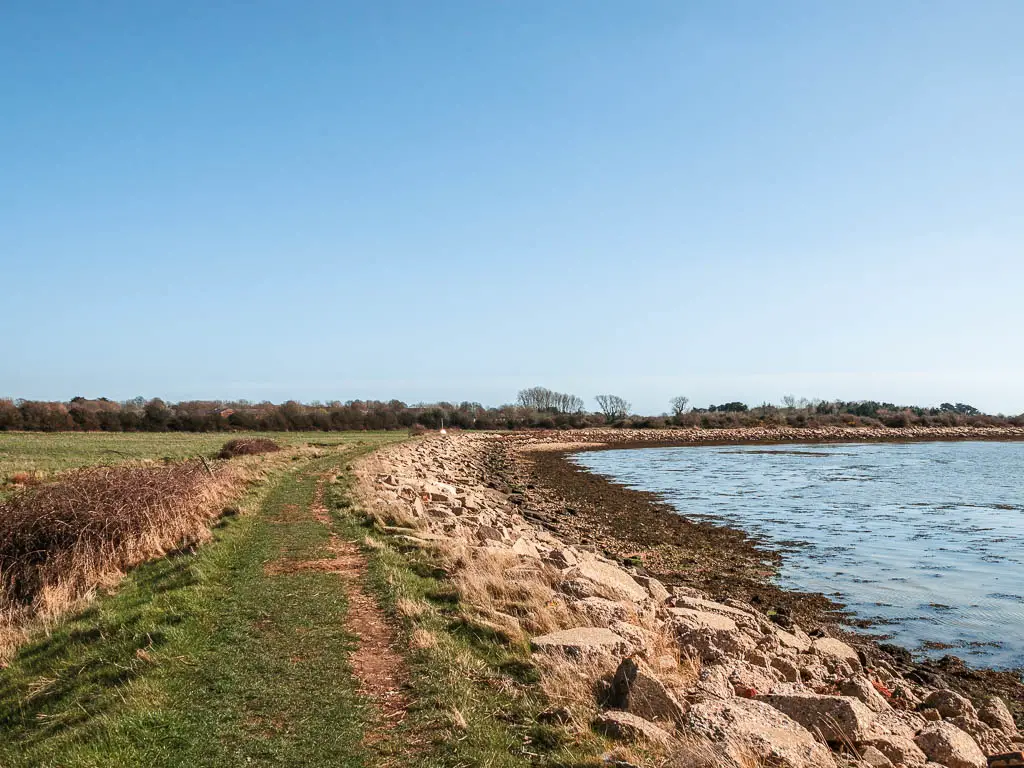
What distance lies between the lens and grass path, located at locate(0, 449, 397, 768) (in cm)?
553

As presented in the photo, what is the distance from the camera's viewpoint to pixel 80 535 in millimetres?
12703

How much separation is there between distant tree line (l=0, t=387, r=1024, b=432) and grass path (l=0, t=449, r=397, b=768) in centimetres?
6880

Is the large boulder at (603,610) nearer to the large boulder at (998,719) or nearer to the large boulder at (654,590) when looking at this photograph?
the large boulder at (654,590)

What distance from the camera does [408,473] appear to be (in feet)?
94.1

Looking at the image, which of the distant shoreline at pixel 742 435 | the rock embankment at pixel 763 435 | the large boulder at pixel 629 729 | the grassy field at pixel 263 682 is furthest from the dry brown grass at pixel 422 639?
the rock embankment at pixel 763 435

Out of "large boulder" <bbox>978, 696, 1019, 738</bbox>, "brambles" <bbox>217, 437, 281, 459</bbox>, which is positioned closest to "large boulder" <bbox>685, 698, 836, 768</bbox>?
"large boulder" <bbox>978, 696, 1019, 738</bbox>

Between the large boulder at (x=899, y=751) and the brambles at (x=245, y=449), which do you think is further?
the brambles at (x=245, y=449)

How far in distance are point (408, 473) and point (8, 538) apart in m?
16.5

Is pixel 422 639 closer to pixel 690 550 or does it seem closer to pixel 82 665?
pixel 82 665

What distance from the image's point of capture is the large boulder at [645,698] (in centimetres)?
585

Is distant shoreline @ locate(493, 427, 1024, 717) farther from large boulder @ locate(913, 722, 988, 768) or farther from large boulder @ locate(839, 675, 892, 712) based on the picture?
large boulder @ locate(913, 722, 988, 768)

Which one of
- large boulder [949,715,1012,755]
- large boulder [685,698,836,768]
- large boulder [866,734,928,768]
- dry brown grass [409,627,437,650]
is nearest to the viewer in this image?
large boulder [685,698,836,768]

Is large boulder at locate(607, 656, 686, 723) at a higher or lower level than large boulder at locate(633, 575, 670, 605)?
higher

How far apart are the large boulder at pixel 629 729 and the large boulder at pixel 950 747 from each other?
240 cm
